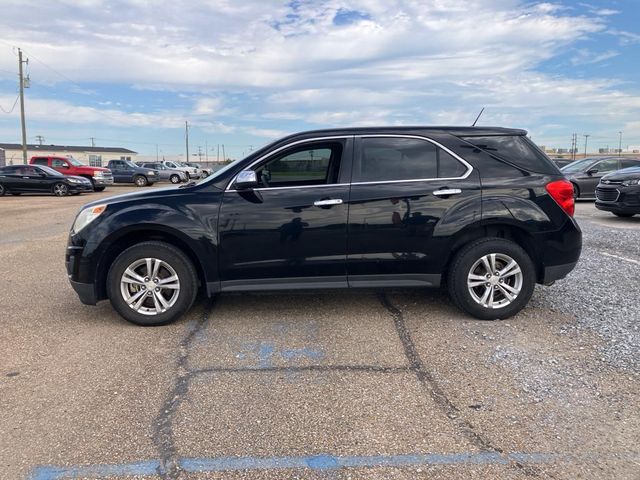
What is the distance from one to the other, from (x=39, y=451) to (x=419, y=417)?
2.20 metres

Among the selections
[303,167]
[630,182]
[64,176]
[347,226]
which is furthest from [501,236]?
[64,176]

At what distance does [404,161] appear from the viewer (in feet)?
16.0

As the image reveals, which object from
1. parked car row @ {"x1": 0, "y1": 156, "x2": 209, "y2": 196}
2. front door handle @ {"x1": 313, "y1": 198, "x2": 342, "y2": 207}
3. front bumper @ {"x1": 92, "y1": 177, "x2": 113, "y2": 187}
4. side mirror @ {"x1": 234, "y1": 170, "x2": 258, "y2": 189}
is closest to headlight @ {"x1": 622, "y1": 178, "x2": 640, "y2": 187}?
front door handle @ {"x1": 313, "y1": 198, "x2": 342, "y2": 207}

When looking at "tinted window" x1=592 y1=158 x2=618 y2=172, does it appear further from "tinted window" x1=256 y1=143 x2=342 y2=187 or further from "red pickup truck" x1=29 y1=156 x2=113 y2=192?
"red pickup truck" x1=29 y1=156 x2=113 y2=192

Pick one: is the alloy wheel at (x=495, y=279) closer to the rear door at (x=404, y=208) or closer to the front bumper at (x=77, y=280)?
the rear door at (x=404, y=208)

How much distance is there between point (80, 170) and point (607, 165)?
973 inches

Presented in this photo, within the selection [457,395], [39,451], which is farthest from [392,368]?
[39,451]

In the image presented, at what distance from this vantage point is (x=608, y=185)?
41.1ft

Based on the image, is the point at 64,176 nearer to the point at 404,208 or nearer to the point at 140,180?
the point at 140,180

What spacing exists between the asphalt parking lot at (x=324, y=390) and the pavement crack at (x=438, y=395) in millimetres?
14

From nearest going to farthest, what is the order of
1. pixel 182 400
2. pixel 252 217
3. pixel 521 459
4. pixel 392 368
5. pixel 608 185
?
pixel 521 459 < pixel 182 400 < pixel 392 368 < pixel 252 217 < pixel 608 185

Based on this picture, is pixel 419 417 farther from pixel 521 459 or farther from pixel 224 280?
pixel 224 280

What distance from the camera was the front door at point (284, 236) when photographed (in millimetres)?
4688

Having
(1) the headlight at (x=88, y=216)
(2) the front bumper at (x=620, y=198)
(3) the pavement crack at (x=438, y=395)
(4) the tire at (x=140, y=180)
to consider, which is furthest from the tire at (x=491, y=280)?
(4) the tire at (x=140, y=180)
